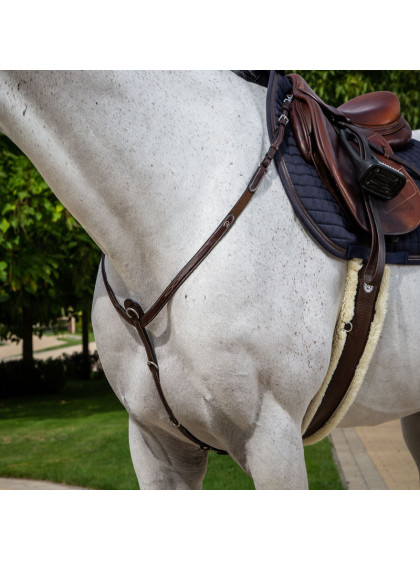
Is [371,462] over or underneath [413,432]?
underneath

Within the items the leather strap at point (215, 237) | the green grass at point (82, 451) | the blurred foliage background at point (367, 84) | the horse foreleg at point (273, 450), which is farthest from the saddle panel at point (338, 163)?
the blurred foliage background at point (367, 84)

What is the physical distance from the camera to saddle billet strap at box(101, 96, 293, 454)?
5.52 ft

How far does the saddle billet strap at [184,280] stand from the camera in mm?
1683

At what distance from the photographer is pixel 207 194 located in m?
1.72

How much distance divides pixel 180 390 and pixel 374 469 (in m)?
5.19

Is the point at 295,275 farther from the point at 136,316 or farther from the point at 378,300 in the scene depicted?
the point at 136,316

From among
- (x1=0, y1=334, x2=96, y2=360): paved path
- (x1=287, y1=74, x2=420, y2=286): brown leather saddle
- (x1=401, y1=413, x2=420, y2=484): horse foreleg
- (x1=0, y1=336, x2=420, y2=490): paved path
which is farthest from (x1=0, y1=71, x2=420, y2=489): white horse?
(x1=0, y1=334, x2=96, y2=360): paved path

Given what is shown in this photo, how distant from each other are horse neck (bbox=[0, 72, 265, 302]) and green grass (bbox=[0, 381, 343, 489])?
4.23 metres

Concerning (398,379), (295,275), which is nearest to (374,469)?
(398,379)

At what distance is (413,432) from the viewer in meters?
2.57

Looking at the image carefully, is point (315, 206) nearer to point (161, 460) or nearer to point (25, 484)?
point (161, 460)

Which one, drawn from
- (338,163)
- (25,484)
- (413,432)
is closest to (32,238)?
(25,484)

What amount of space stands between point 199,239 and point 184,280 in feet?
0.37

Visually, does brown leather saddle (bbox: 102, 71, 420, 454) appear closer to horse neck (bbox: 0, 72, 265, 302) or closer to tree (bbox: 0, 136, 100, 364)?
horse neck (bbox: 0, 72, 265, 302)
